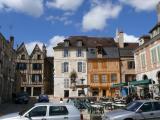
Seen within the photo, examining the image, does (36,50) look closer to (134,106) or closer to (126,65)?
(126,65)

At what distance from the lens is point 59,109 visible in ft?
41.7

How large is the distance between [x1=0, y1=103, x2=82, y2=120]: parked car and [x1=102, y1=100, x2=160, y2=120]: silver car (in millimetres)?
2245

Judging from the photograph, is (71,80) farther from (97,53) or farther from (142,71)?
(142,71)

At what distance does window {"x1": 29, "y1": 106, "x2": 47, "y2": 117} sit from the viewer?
12.4 metres

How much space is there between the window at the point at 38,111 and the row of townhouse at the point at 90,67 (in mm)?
41119

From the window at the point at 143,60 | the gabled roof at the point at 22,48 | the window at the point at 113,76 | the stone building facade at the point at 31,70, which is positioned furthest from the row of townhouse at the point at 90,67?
the window at the point at 143,60

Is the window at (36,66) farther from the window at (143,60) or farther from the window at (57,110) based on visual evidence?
the window at (57,110)

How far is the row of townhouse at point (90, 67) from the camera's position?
54.2 m

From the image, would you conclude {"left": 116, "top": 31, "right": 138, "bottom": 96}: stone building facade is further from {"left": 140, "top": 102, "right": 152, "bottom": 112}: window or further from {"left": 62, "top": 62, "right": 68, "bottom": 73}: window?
{"left": 140, "top": 102, "right": 152, "bottom": 112}: window

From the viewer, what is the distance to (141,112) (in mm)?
14180

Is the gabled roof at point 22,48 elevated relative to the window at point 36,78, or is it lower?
elevated

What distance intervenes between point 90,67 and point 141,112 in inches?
1604

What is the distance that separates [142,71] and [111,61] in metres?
20.1

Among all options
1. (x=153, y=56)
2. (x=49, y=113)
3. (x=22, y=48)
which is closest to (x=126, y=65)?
(x=22, y=48)
